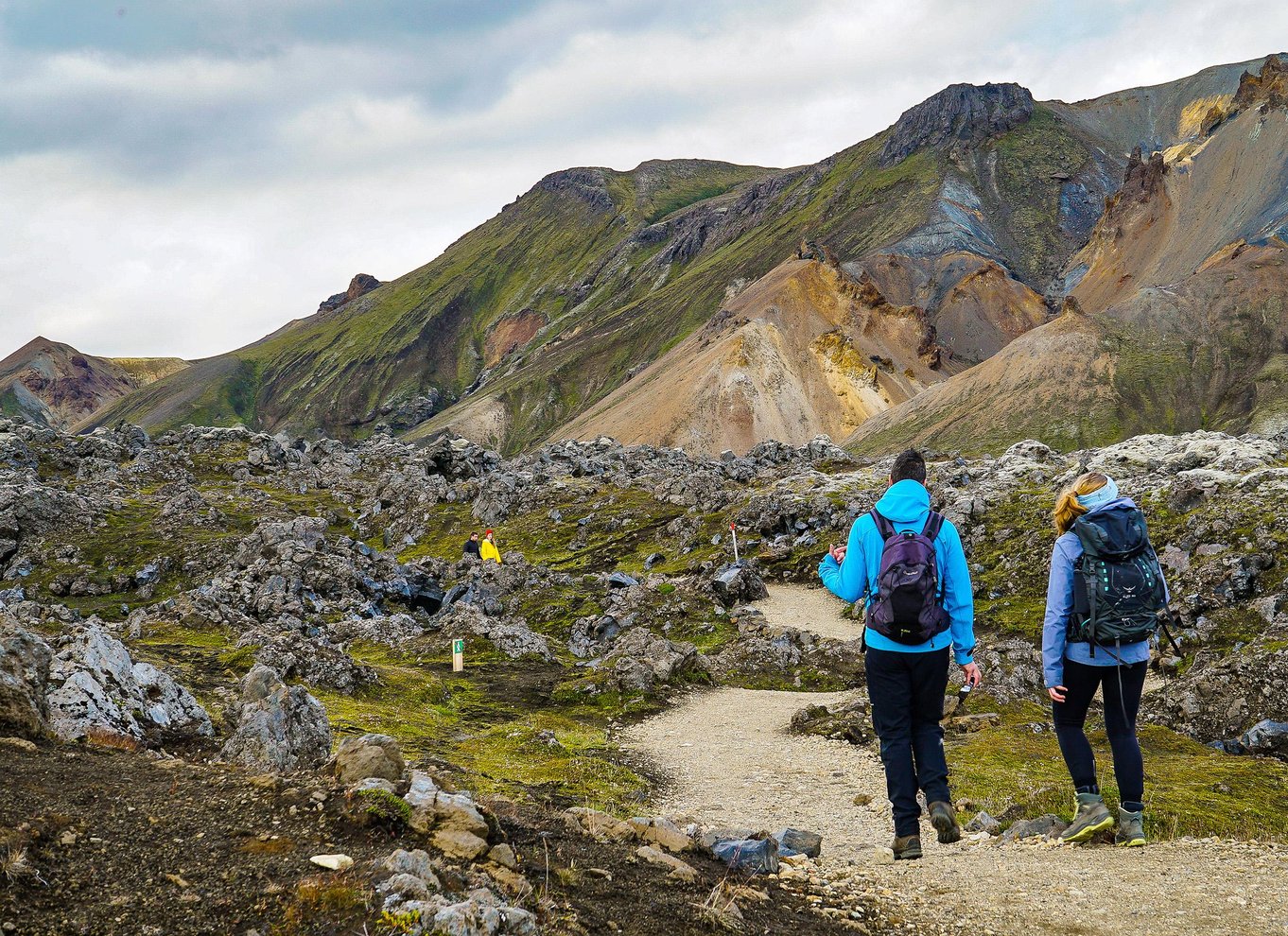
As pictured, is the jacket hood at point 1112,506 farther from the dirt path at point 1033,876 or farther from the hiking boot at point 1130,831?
the dirt path at point 1033,876

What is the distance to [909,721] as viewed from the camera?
32.5ft

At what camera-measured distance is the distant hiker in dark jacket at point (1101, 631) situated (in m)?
9.48

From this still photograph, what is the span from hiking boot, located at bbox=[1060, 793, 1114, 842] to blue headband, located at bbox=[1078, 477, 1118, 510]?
3.24 metres

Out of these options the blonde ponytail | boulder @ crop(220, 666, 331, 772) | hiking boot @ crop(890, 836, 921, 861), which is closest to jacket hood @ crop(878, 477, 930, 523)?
the blonde ponytail

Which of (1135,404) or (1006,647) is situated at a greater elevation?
(1135,404)

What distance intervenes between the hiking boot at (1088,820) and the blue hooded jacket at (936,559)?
1.95 meters

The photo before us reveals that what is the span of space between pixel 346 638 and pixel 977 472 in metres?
39.0

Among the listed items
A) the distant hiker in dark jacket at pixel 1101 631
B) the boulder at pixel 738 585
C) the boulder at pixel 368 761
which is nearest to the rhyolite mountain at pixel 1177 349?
the boulder at pixel 738 585

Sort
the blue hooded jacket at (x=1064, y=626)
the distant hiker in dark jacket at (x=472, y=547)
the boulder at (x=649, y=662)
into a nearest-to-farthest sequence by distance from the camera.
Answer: the blue hooded jacket at (x=1064, y=626)
the boulder at (x=649, y=662)
the distant hiker in dark jacket at (x=472, y=547)

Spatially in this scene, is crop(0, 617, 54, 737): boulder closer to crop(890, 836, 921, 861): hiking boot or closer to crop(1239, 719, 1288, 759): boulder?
crop(890, 836, 921, 861): hiking boot

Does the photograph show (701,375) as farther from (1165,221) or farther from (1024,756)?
(1024,756)

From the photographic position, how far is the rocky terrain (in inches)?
283

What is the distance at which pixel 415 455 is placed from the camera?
94750 millimetres

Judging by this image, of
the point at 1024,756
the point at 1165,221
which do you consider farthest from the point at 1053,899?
the point at 1165,221
